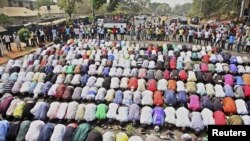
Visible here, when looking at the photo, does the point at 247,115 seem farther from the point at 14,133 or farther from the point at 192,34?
the point at 192,34

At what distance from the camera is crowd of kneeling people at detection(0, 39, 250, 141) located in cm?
1300

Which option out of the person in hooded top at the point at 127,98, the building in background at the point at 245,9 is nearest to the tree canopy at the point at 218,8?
the building in background at the point at 245,9

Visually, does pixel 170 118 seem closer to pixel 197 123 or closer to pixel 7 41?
pixel 197 123

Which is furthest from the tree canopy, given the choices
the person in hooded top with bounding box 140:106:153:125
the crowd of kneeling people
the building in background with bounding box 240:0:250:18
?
the person in hooded top with bounding box 140:106:153:125

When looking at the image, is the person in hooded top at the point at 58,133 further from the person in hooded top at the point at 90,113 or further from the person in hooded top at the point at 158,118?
the person in hooded top at the point at 158,118

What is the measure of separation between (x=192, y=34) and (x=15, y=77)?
18353 mm

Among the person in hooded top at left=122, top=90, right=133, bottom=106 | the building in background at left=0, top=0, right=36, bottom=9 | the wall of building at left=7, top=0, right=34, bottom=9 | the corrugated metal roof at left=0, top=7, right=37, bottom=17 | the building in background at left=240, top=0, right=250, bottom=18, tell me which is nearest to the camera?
the person in hooded top at left=122, top=90, right=133, bottom=106

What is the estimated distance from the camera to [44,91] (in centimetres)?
1603

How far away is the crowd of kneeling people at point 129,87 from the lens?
13.0 metres

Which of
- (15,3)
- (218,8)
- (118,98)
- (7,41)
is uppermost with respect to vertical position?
(15,3)

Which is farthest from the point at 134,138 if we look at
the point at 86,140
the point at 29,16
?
the point at 29,16

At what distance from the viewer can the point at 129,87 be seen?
637 inches

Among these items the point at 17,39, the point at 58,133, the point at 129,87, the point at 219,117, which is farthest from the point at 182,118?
the point at 17,39

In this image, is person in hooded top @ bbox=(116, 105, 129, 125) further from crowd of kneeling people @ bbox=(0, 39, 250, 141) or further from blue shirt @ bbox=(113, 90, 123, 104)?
blue shirt @ bbox=(113, 90, 123, 104)
